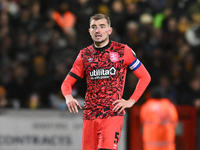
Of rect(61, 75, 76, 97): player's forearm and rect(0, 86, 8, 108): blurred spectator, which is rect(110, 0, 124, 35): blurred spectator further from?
rect(61, 75, 76, 97): player's forearm

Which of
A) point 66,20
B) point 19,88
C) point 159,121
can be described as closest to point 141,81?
point 159,121

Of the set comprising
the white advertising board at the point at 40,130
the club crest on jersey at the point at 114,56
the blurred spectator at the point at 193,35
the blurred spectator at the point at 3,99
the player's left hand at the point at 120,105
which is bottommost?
the white advertising board at the point at 40,130

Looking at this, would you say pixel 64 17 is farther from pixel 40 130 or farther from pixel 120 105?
pixel 120 105

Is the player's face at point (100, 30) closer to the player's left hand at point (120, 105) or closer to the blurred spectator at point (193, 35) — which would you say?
the player's left hand at point (120, 105)

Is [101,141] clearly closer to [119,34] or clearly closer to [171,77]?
[171,77]

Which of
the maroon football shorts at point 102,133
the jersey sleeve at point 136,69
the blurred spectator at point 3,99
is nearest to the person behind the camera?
the maroon football shorts at point 102,133

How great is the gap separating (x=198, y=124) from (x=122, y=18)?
3.45 metres

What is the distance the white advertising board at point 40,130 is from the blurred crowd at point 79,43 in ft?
1.36

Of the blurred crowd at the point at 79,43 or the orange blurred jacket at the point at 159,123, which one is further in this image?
the blurred crowd at the point at 79,43

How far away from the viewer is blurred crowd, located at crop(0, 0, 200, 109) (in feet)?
30.3

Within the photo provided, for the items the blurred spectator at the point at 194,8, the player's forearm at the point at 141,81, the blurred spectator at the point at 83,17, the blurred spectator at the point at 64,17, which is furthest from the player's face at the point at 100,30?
the blurred spectator at the point at 194,8

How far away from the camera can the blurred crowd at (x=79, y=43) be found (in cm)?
925

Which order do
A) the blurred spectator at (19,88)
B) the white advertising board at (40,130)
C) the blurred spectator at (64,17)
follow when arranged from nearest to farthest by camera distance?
the white advertising board at (40,130) → the blurred spectator at (19,88) → the blurred spectator at (64,17)

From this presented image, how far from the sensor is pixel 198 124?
8641mm
